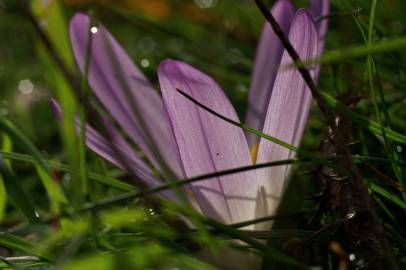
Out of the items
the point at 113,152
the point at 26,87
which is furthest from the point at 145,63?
the point at 113,152

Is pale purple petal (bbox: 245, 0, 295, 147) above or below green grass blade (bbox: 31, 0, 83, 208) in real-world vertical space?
above

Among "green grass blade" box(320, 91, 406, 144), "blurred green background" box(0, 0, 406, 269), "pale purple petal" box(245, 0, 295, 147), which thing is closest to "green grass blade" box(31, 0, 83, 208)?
"blurred green background" box(0, 0, 406, 269)

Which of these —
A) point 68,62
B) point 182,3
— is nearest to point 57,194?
point 68,62

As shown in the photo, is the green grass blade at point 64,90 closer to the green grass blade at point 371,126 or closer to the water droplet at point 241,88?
the green grass blade at point 371,126

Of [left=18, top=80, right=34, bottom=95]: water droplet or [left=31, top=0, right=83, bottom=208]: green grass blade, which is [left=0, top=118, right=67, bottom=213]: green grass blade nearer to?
[left=31, top=0, right=83, bottom=208]: green grass blade

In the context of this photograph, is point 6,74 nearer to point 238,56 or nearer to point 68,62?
point 238,56

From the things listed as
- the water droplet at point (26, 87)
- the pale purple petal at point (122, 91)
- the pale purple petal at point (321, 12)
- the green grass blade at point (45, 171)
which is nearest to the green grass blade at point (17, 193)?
the green grass blade at point (45, 171)

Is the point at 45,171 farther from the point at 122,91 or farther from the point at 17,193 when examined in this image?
the point at 122,91

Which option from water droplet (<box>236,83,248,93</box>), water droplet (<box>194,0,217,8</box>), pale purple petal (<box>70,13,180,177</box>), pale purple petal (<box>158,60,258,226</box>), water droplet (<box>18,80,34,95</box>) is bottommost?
pale purple petal (<box>158,60,258,226</box>)
